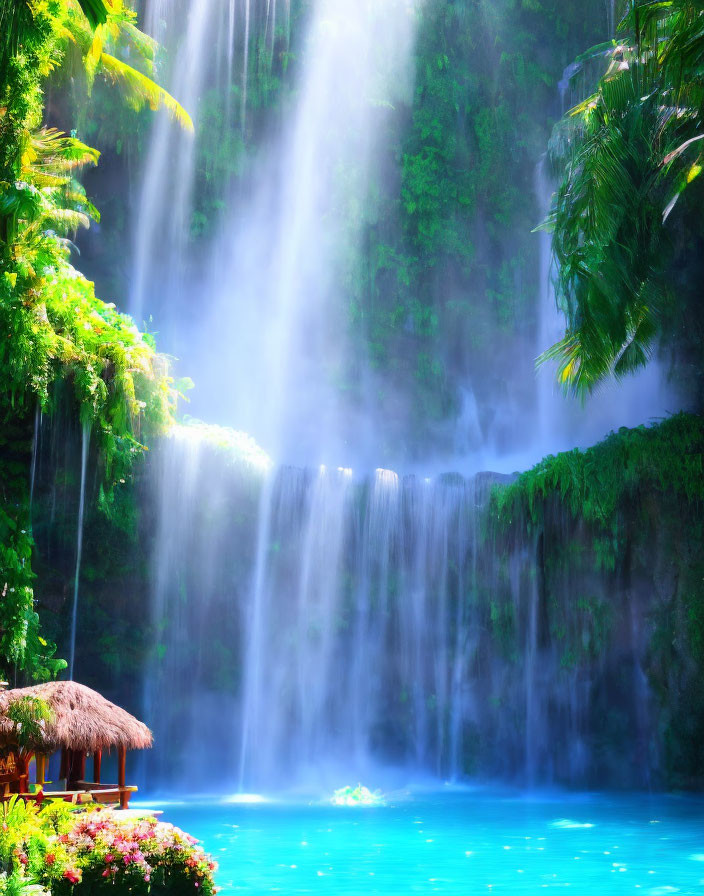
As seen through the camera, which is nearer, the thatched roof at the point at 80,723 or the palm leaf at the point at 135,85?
the thatched roof at the point at 80,723

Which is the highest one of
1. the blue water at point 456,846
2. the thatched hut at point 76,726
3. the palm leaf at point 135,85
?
the palm leaf at point 135,85

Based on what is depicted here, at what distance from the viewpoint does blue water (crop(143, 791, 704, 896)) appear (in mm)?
10523

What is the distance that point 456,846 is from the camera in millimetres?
12719

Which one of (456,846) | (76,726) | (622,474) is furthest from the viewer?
(622,474)

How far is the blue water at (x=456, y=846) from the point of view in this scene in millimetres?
10523

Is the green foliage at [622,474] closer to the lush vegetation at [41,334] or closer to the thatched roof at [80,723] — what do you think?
the lush vegetation at [41,334]

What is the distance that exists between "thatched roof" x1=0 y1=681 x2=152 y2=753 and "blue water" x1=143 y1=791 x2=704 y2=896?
179 cm

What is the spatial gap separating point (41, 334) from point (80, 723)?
16.4ft

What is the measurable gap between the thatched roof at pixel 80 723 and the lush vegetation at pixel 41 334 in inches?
66.9

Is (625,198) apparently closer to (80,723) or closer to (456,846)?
(456,846)

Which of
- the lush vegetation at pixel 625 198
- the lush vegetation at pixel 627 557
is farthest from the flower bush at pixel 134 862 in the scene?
the lush vegetation at pixel 627 557

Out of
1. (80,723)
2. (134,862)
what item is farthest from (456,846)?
(134,862)

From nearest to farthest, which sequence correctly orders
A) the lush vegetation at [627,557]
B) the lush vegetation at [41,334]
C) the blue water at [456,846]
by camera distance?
1. the blue water at [456,846]
2. the lush vegetation at [41,334]
3. the lush vegetation at [627,557]

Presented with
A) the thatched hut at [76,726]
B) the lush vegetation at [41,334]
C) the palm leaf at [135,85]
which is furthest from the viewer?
the palm leaf at [135,85]
